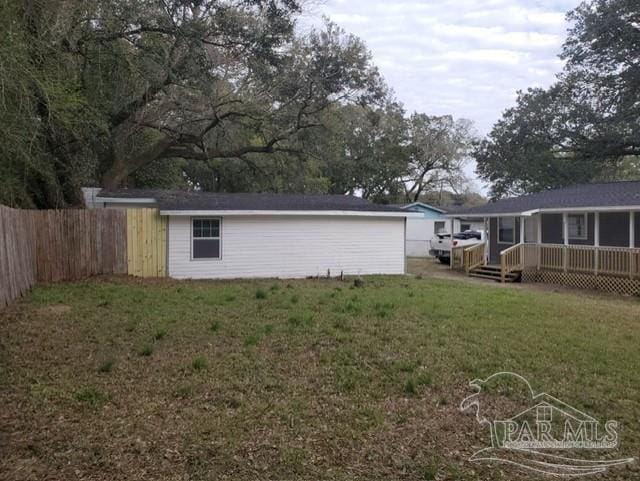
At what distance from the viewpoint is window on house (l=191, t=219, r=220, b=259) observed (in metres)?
14.1

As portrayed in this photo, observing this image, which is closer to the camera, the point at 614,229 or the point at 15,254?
the point at 15,254

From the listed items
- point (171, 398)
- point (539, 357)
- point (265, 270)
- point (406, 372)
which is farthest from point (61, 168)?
point (539, 357)

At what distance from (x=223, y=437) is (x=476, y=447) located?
1.92 meters

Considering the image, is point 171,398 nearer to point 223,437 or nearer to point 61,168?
point 223,437

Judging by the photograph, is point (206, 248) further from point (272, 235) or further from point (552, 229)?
point (552, 229)

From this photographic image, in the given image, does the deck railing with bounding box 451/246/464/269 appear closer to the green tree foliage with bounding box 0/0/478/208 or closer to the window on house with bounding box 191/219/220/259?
the green tree foliage with bounding box 0/0/478/208

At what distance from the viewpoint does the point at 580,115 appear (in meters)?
23.4

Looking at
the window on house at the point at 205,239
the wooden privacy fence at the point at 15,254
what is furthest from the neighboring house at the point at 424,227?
the wooden privacy fence at the point at 15,254

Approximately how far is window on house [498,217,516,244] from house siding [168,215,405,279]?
477cm

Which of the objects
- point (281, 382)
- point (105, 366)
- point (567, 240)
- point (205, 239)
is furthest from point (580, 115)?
point (105, 366)

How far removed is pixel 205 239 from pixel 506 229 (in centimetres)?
1128

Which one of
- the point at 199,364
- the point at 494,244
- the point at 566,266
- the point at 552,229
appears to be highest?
the point at 552,229

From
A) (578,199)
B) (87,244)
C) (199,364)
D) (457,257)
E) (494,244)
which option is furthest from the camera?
(457,257)

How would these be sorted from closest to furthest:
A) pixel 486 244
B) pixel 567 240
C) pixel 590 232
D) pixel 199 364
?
pixel 199 364 < pixel 590 232 < pixel 567 240 < pixel 486 244
